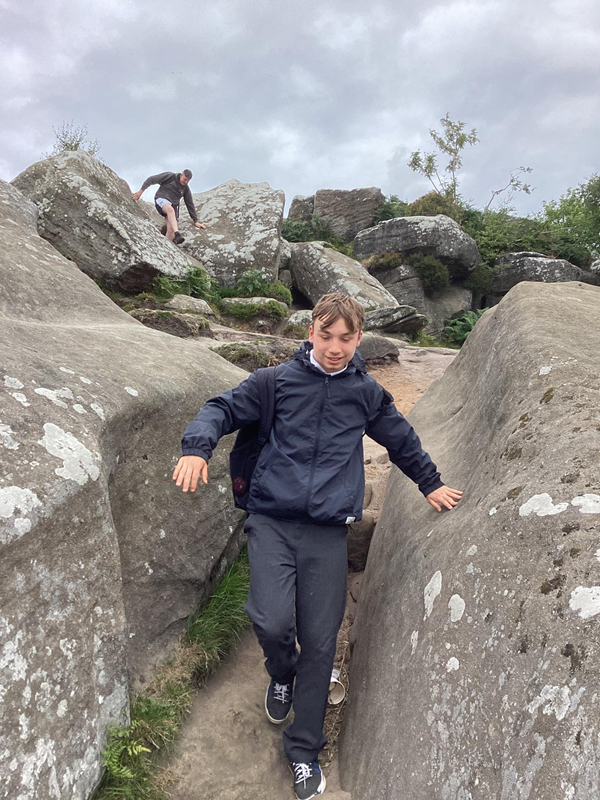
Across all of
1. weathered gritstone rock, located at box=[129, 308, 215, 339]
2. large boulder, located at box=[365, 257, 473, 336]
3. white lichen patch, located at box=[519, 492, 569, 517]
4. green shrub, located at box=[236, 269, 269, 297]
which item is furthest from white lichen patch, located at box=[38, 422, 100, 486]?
large boulder, located at box=[365, 257, 473, 336]

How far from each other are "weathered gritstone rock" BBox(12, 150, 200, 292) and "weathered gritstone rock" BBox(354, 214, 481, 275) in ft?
52.9

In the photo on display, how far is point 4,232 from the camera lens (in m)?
5.87

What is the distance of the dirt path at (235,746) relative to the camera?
318 centimetres

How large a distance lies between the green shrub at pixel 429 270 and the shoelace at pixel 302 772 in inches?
952

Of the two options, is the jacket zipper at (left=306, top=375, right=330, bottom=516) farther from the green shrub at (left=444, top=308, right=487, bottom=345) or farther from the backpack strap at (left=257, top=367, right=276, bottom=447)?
the green shrub at (left=444, top=308, right=487, bottom=345)

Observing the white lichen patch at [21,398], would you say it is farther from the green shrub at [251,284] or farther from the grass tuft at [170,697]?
the green shrub at [251,284]

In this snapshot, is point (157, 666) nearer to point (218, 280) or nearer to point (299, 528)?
point (299, 528)

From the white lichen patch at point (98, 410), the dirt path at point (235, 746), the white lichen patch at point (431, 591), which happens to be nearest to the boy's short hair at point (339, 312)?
the white lichen patch at point (98, 410)

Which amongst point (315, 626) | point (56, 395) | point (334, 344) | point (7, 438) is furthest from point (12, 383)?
point (315, 626)

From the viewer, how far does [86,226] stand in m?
11.6

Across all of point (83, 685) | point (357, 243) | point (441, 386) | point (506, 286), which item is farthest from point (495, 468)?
point (506, 286)

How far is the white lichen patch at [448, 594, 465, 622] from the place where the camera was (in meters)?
2.47

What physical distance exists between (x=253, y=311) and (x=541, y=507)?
42.9 ft

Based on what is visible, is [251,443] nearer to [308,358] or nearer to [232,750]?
[308,358]
